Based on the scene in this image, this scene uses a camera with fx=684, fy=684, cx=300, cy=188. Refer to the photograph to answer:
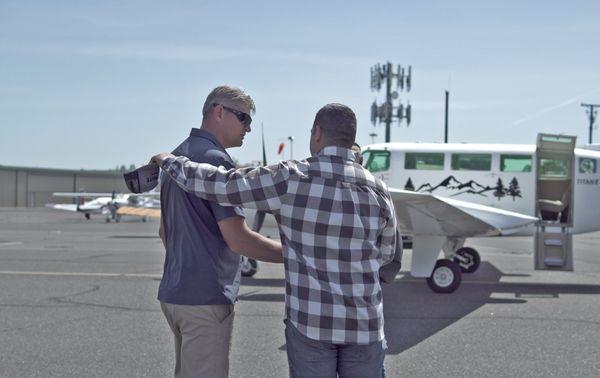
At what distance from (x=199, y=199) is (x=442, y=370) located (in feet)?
12.9

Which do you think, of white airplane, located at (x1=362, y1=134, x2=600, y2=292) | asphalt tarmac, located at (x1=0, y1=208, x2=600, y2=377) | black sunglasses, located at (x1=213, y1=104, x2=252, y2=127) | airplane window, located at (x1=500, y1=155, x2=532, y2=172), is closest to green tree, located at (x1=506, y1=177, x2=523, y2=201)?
white airplane, located at (x1=362, y1=134, x2=600, y2=292)

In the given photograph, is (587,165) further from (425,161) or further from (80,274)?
(80,274)

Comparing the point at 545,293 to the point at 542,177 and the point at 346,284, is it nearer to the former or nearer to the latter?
the point at 542,177

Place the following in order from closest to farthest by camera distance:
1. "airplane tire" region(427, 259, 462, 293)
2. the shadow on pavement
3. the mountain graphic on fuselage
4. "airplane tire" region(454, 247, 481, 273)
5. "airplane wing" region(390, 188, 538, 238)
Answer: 1. the shadow on pavement
2. "airplane wing" region(390, 188, 538, 238)
3. "airplane tire" region(427, 259, 462, 293)
4. the mountain graphic on fuselage
5. "airplane tire" region(454, 247, 481, 273)

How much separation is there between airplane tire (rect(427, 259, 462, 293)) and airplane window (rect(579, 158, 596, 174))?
12.6 ft

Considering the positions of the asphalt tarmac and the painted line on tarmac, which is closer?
the asphalt tarmac

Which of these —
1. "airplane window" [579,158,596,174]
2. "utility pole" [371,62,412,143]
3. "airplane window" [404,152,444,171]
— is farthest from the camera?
"utility pole" [371,62,412,143]

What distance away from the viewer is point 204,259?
325 cm

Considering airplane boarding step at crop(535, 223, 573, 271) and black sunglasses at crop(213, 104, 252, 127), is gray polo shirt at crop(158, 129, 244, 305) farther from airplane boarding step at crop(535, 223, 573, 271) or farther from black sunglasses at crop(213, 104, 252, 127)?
airplane boarding step at crop(535, 223, 573, 271)

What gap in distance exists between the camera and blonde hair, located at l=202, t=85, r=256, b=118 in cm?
340

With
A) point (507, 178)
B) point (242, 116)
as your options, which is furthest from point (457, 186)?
point (242, 116)

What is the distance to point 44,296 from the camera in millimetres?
10570

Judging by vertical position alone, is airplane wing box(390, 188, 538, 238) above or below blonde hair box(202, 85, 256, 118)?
below

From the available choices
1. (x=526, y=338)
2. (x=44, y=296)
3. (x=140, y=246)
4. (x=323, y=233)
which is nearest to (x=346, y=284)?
(x=323, y=233)
